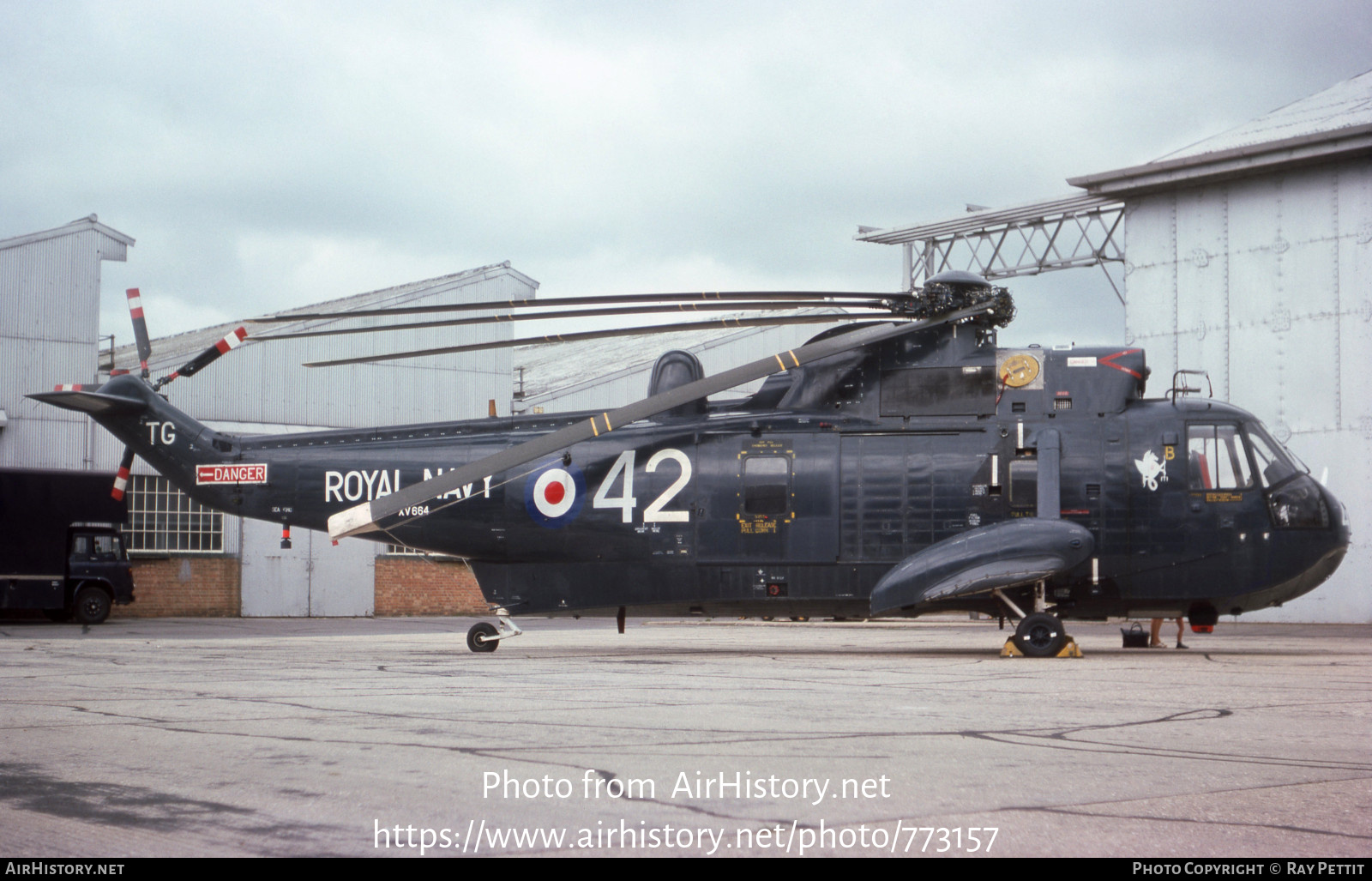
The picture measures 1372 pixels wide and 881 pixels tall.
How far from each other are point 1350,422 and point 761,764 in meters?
25.1

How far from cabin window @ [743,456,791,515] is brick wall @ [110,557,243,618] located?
73.7 feet

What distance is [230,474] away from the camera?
16.8m

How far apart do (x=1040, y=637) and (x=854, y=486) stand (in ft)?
9.57

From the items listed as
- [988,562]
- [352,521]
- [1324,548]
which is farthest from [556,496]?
[1324,548]

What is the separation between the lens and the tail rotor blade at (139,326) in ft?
56.4

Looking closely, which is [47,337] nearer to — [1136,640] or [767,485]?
[767,485]

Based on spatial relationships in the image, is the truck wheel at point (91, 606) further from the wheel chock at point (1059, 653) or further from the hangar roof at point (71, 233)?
the wheel chock at point (1059, 653)

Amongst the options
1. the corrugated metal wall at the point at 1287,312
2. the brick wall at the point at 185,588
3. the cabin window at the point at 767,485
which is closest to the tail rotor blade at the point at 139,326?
the cabin window at the point at 767,485

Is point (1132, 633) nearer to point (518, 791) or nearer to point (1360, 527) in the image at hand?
point (1360, 527)

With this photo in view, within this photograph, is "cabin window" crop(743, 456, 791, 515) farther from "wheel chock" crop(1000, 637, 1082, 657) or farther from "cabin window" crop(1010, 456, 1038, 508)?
"wheel chock" crop(1000, 637, 1082, 657)

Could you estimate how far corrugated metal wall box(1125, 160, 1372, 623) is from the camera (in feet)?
85.6

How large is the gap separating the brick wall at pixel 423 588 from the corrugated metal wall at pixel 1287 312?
67.9 feet
